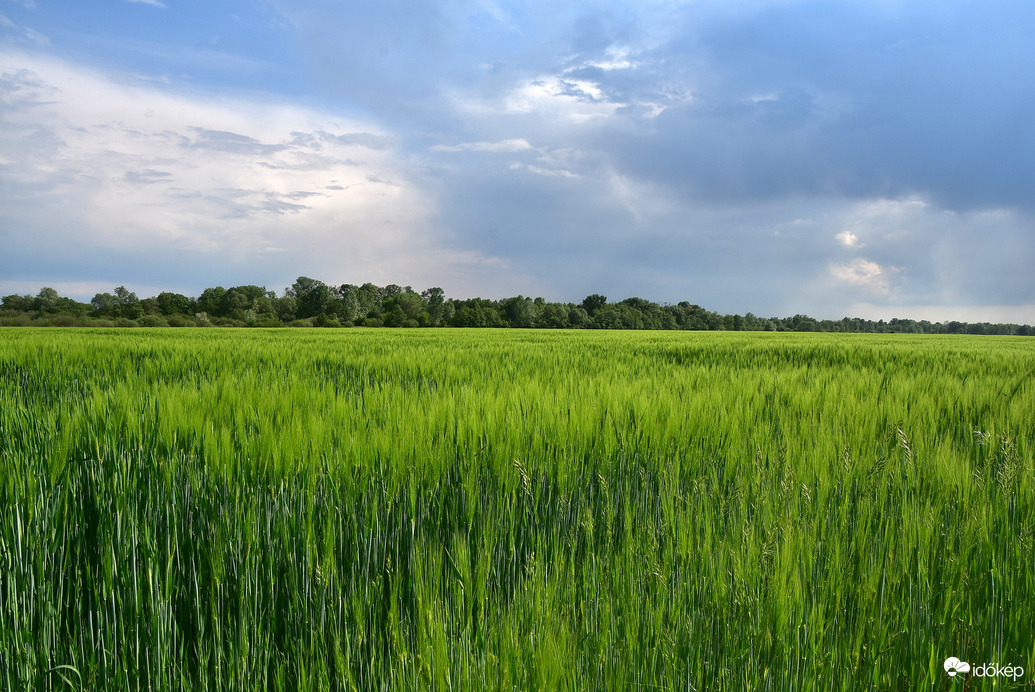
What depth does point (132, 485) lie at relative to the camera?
1.45 meters

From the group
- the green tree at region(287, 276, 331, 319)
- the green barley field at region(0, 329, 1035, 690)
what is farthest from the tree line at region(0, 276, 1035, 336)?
the green barley field at region(0, 329, 1035, 690)

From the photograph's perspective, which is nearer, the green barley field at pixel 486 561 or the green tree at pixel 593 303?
the green barley field at pixel 486 561

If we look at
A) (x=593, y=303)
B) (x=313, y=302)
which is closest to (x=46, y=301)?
(x=313, y=302)

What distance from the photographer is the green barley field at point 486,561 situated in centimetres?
105

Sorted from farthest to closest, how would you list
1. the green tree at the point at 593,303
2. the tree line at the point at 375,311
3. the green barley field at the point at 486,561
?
the green tree at the point at 593,303 < the tree line at the point at 375,311 < the green barley field at the point at 486,561

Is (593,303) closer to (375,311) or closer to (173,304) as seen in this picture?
(375,311)

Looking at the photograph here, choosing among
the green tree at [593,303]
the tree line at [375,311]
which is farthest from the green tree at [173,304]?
the green tree at [593,303]

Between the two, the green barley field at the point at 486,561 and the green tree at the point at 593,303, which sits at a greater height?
the green tree at the point at 593,303

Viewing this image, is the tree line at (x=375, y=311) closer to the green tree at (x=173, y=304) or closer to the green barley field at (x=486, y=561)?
the green tree at (x=173, y=304)

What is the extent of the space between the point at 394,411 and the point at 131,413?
101 centimetres

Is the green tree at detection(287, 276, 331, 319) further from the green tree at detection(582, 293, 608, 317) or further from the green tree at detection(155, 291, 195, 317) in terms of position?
the green tree at detection(582, 293, 608, 317)

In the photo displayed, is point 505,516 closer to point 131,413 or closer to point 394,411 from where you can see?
Result: point 394,411

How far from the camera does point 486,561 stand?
133 cm

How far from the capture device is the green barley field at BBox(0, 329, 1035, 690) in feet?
3.46
